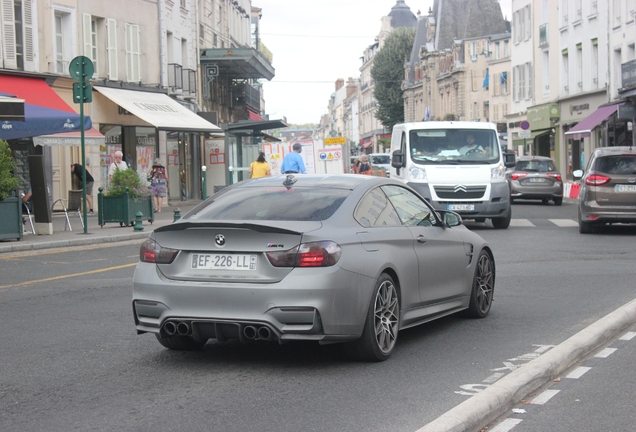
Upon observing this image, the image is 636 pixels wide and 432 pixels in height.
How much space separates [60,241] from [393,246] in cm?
1228

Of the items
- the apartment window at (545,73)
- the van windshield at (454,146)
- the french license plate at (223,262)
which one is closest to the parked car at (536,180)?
the van windshield at (454,146)

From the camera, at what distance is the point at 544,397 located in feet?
19.8

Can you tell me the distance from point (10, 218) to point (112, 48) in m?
15.6

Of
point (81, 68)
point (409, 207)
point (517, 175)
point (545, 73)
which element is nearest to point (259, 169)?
point (81, 68)

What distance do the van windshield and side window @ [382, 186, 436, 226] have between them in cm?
1296

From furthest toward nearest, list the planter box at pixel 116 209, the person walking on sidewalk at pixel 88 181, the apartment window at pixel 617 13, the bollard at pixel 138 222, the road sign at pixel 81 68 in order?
the apartment window at pixel 617 13, the person walking on sidewalk at pixel 88 181, the planter box at pixel 116 209, the bollard at pixel 138 222, the road sign at pixel 81 68

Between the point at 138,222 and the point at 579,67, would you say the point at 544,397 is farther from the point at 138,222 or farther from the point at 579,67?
the point at 579,67

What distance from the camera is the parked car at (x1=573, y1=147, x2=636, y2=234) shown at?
62.5ft

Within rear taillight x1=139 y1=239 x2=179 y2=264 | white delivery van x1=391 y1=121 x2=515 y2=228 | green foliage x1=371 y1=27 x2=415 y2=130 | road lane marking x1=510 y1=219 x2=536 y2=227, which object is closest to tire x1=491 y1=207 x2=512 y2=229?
white delivery van x1=391 y1=121 x2=515 y2=228

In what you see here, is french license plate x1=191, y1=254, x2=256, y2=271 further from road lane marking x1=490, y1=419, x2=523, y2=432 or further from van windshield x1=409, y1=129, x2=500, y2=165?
van windshield x1=409, y1=129, x2=500, y2=165

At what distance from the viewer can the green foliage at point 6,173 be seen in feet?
58.2

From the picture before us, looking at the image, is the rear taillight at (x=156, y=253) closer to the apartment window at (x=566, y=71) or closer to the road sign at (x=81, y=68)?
the road sign at (x=81, y=68)

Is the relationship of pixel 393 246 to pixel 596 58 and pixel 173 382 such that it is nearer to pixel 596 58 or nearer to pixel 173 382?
pixel 173 382

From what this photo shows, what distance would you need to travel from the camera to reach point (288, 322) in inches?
259
